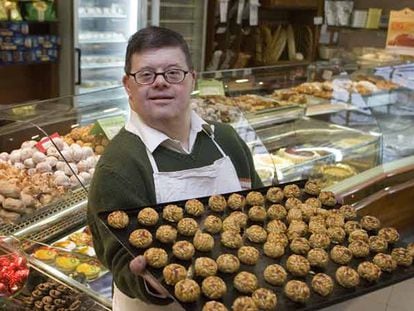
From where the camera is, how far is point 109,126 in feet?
8.54

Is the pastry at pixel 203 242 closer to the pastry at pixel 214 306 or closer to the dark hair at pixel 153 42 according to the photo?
the pastry at pixel 214 306

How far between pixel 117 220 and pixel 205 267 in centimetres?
25

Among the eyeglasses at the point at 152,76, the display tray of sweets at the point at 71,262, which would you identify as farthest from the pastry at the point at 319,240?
the display tray of sweets at the point at 71,262

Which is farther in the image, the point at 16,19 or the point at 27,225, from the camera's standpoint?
the point at 16,19

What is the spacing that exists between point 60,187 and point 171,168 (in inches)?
31.6

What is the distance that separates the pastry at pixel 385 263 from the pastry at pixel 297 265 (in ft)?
0.60

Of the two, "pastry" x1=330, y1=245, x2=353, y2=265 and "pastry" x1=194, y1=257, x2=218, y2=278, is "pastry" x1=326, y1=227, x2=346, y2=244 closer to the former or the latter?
"pastry" x1=330, y1=245, x2=353, y2=265

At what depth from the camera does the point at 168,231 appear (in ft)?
4.30

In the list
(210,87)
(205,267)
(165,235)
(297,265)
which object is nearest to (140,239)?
(165,235)

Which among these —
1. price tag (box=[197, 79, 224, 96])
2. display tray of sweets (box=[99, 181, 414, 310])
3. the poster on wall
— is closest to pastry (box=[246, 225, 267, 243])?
display tray of sweets (box=[99, 181, 414, 310])

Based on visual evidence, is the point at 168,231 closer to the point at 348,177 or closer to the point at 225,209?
the point at 225,209

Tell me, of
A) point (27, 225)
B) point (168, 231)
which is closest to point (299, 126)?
point (27, 225)

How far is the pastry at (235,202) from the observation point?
1511mm

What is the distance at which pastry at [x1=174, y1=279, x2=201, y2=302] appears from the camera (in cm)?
112
